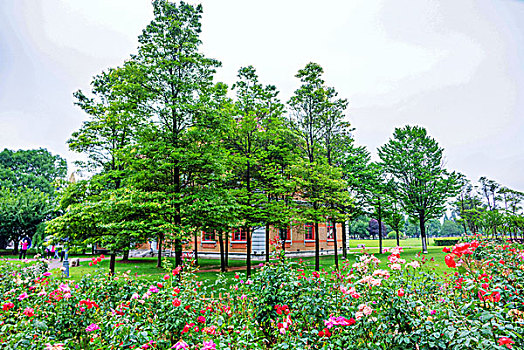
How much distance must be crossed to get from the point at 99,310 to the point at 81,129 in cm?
1120

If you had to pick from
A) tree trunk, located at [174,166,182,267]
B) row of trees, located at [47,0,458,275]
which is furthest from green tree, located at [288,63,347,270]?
tree trunk, located at [174,166,182,267]

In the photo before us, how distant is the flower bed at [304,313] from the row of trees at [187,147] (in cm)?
440

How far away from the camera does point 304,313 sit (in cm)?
414

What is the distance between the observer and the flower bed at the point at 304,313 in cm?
298

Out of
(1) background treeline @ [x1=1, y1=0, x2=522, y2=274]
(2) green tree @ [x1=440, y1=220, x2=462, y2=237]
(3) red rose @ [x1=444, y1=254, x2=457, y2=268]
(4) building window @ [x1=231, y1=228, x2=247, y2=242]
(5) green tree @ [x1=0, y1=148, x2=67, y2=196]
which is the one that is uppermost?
(5) green tree @ [x1=0, y1=148, x2=67, y2=196]

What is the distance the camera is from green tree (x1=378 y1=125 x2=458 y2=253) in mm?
24328

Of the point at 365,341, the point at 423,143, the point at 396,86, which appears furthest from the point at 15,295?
the point at 423,143

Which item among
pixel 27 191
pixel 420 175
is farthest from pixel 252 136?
pixel 27 191

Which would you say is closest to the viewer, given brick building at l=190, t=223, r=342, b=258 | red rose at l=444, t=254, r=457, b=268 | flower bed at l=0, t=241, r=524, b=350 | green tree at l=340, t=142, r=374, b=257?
flower bed at l=0, t=241, r=524, b=350

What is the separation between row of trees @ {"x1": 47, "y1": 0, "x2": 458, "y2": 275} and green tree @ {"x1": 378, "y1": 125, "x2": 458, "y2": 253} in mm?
11147

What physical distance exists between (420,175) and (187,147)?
21.9 metres

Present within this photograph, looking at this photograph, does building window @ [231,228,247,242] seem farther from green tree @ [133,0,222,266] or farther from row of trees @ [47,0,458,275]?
green tree @ [133,0,222,266]

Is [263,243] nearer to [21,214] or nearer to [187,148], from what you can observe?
[187,148]

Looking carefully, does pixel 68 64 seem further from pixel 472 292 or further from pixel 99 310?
pixel 472 292
